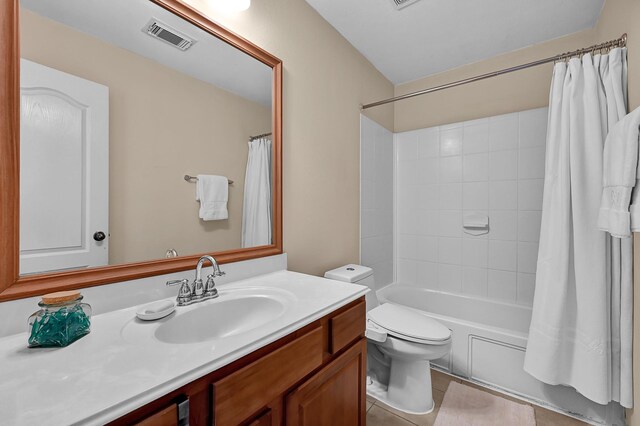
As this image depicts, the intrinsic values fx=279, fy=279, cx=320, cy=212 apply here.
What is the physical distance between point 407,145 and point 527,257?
1388 mm

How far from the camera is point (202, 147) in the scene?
1.20 meters

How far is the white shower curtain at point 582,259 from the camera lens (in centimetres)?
145

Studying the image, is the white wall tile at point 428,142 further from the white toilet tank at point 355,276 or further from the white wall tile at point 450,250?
the white toilet tank at point 355,276

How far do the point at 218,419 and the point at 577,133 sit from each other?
2110 millimetres

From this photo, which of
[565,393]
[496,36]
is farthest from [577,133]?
[565,393]

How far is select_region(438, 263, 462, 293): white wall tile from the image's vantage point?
246 cm

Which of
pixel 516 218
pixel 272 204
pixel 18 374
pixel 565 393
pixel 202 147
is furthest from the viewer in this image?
pixel 516 218

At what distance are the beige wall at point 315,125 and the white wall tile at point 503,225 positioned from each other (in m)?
1.14

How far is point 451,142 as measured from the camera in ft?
8.23

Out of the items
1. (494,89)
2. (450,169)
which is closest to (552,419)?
(450,169)

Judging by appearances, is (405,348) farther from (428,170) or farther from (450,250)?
(428,170)

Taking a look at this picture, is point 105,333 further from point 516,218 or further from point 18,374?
point 516,218

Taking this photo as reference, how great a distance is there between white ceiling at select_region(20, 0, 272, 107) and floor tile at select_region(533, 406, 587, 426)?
231cm

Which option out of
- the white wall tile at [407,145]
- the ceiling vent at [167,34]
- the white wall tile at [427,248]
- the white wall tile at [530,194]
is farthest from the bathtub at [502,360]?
the ceiling vent at [167,34]
